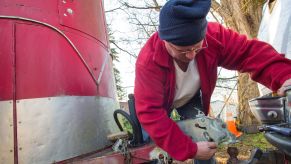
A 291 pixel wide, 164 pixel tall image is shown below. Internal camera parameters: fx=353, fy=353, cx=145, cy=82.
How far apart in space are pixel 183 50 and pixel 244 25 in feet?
19.6

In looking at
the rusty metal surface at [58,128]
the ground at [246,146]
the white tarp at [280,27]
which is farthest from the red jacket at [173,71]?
the ground at [246,146]

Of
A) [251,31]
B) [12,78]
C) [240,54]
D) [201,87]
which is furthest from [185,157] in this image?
[251,31]

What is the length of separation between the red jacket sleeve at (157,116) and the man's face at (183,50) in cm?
15

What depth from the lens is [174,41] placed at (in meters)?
2.02

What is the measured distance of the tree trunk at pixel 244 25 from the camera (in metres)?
7.55

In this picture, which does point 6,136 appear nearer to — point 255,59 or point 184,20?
point 184,20

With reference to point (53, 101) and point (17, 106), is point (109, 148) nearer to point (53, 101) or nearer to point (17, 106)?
point (53, 101)

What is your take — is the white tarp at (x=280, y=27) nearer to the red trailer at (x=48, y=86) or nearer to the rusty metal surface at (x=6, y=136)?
the red trailer at (x=48, y=86)

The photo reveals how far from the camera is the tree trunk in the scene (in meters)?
7.55

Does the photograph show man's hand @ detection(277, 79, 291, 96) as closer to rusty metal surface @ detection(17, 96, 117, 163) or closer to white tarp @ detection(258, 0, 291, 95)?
white tarp @ detection(258, 0, 291, 95)

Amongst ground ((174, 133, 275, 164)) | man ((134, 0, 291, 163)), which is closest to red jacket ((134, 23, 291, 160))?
man ((134, 0, 291, 163))

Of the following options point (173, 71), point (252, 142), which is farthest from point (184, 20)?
point (252, 142)

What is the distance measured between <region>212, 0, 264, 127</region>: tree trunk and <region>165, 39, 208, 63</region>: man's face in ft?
18.1

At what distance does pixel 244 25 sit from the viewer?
7641mm
